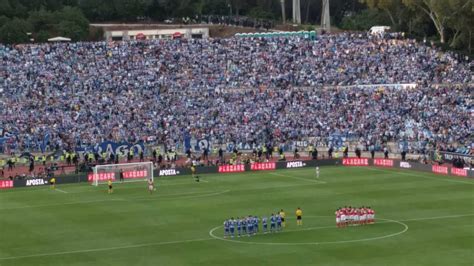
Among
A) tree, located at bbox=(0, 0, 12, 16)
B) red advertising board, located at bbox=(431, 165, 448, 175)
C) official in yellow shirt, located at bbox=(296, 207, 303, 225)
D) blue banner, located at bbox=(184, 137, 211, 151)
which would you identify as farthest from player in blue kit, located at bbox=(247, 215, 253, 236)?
tree, located at bbox=(0, 0, 12, 16)

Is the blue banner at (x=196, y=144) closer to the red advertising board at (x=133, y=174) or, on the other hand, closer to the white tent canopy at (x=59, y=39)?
the red advertising board at (x=133, y=174)

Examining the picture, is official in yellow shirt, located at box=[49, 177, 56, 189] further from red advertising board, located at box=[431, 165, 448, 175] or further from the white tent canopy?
the white tent canopy

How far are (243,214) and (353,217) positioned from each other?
923cm

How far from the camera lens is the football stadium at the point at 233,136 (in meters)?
62.8

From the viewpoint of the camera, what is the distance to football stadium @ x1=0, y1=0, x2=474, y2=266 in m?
62.8

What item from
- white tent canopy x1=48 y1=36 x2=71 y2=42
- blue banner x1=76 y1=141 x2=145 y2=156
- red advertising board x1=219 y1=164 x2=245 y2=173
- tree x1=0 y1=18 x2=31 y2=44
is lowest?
red advertising board x1=219 y1=164 x2=245 y2=173

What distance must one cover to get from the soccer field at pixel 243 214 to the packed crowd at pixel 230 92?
48.6 feet

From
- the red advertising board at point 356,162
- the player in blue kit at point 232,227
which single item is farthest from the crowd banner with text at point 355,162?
the player in blue kit at point 232,227

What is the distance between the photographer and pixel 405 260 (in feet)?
182

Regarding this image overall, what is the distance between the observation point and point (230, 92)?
119000 millimetres

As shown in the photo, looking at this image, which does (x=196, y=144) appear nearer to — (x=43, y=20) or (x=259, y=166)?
(x=259, y=166)

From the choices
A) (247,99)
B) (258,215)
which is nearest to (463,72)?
(247,99)

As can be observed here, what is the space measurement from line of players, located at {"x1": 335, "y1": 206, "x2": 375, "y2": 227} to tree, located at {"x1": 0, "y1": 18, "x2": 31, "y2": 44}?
250 feet

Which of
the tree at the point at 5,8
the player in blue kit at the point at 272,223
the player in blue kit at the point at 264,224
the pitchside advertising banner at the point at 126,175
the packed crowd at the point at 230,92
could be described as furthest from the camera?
the tree at the point at 5,8
